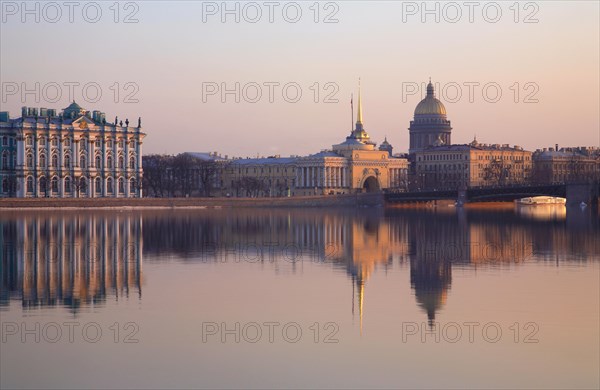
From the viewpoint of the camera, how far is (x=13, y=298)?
67.7 feet

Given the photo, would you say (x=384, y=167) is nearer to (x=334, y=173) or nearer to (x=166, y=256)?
(x=334, y=173)

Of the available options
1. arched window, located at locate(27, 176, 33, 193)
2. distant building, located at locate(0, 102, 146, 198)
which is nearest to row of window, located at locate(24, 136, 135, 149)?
distant building, located at locate(0, 102, 146, 198)

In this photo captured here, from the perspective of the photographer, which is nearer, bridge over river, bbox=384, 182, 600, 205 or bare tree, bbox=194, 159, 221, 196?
bridge over river, bbox=384, 182, 600, 205

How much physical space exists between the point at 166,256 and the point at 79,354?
15.3 m

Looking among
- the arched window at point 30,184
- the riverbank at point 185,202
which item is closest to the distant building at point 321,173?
the riverbank at point 185,202

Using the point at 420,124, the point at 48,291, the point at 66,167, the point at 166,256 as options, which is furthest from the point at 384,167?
the point at 48,291

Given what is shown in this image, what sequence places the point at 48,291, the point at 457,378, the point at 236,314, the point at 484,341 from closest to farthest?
the point at 457,378, the point at 484,341, the point at 236,314, the point at 48,291

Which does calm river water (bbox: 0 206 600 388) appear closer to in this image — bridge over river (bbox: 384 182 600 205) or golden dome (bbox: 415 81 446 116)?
bridge over river (bbox: 384 182 600 205)

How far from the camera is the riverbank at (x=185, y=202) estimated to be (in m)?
74.2

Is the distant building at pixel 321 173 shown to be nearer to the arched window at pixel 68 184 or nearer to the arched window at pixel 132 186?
the arched window at pixel 132 186

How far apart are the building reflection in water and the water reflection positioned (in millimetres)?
22

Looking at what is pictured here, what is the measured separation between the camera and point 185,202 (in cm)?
8162

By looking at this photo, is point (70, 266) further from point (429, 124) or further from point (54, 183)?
point (429, 124)

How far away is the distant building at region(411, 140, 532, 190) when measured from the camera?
128 m
